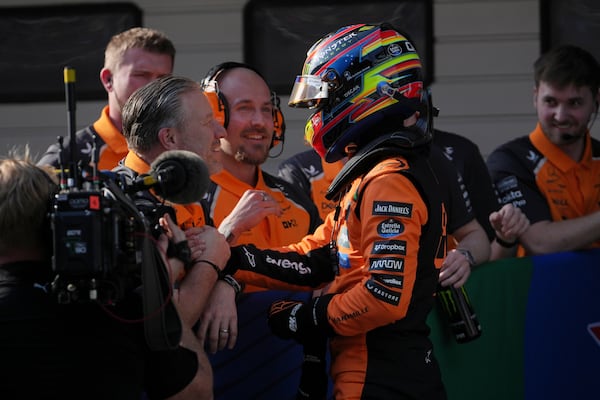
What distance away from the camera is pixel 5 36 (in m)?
7.29

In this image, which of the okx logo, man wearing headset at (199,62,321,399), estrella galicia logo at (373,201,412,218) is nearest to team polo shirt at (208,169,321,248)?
man wearing headset at (199,62,321,399)

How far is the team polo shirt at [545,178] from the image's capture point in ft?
19.3

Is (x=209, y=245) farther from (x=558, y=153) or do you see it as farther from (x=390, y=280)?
(x=558, y=153)

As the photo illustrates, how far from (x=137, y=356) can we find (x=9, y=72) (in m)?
4.70

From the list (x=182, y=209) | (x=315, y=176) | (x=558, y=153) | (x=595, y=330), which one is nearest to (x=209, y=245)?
(x=182, y=209)

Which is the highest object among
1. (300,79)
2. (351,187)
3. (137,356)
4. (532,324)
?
(300,79)

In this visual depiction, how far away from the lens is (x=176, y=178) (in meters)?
2.86

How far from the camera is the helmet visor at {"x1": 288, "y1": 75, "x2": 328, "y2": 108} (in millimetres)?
3814

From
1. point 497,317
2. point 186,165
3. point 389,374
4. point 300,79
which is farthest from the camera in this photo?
point 497,317

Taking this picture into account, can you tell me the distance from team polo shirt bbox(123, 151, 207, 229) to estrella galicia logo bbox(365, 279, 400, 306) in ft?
2.64

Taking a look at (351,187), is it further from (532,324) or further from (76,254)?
(532,324)

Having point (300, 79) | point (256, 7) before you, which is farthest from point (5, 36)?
point (300, 79)

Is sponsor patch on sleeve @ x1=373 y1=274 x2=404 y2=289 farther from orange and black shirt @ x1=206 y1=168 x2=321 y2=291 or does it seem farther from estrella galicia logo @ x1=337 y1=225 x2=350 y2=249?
orange and black shirt @ x1=206 y1=168 x2=321 y2=291

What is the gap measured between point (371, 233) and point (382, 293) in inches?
8.1
